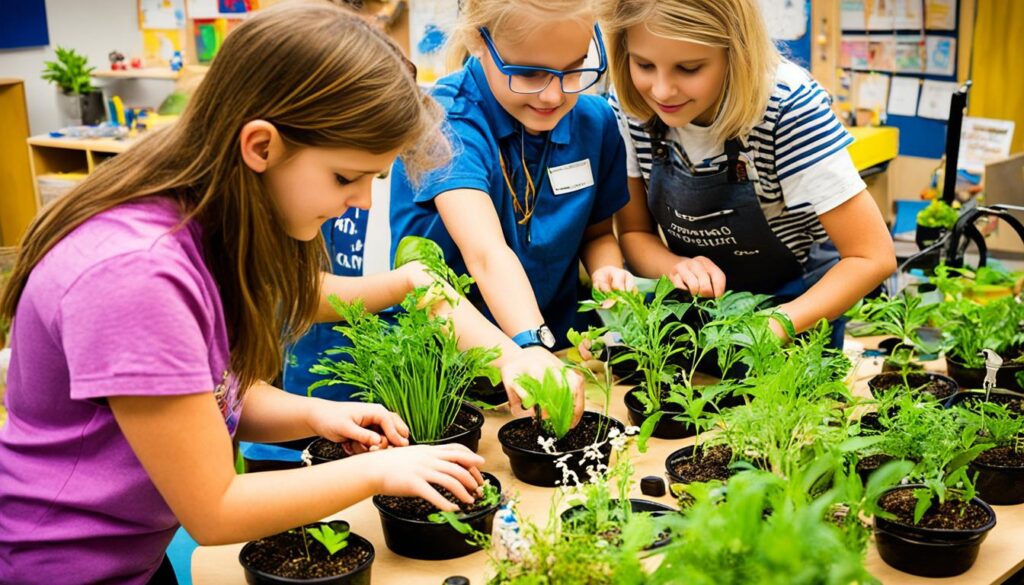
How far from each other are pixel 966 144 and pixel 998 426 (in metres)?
3.08

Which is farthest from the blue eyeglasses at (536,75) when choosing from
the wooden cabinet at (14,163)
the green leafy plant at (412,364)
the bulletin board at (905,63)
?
the wooden cabinet at (14,163)

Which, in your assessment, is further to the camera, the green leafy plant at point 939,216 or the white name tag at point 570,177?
the green leafy plant at point 939,216

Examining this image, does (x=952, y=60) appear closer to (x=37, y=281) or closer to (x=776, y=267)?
(x=776, y=267)

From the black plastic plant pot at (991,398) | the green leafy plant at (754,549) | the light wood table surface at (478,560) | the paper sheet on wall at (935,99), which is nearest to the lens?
the green leafy plant at (754,549)

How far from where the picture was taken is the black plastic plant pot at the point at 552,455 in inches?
62.9

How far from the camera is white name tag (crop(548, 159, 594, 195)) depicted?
2.15 metres

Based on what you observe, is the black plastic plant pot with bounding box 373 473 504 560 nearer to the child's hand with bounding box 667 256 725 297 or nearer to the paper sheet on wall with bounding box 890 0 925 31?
the child's hand with bounding box 667 256 725 297

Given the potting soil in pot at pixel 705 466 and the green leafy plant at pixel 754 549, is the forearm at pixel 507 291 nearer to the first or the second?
the potting soil in pot at pixel 705 466

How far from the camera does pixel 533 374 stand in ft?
5.66

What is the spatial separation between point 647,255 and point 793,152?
1.40 ft

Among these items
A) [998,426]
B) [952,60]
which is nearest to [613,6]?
[998,426]

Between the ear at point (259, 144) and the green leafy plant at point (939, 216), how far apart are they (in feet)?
8.52

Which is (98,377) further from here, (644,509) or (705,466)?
(705,466)

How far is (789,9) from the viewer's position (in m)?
4.31
